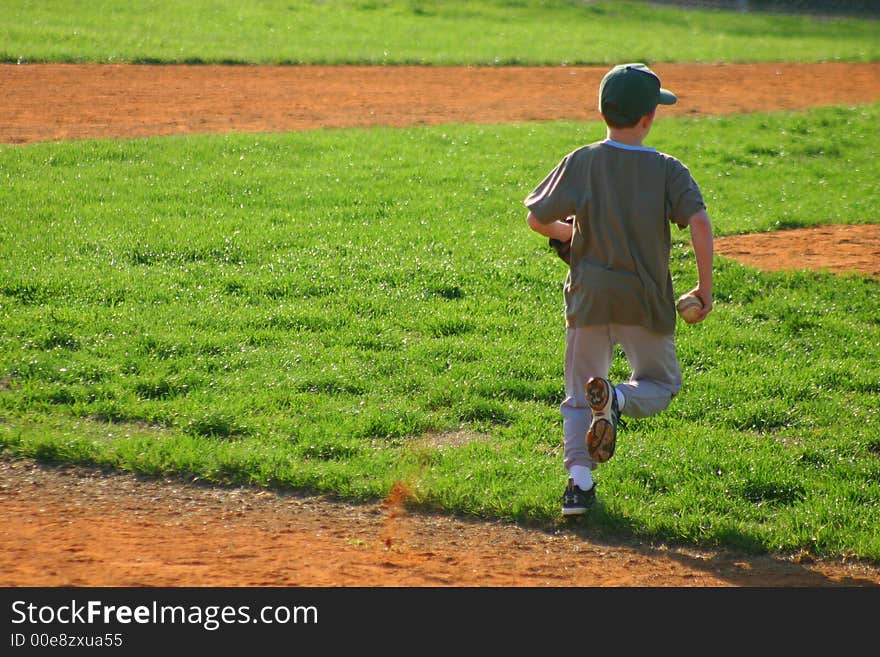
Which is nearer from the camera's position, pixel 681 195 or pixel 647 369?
pixel 681 195

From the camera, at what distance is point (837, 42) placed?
27.0m

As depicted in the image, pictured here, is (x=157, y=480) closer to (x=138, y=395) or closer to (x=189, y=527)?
(x=189, y=527)

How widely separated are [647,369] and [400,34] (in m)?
18.9

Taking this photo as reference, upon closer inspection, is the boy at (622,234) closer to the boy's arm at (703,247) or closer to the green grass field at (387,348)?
the boy's arm at (703,247)

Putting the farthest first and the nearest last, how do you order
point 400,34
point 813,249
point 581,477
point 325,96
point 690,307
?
point 400,34 < point 325,96 < point 813,249 < point 581,477 < point 690,307

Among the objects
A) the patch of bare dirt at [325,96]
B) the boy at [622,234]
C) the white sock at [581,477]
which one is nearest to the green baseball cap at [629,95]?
the boy at [622,234]

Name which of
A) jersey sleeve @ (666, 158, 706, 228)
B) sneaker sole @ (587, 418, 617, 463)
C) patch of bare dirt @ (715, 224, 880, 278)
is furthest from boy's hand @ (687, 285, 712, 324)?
patch of bare dirt @ (715, 224, 880, 278)

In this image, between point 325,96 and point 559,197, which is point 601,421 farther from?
point 325,96

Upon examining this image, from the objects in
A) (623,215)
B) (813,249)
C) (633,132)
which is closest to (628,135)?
(633,132)

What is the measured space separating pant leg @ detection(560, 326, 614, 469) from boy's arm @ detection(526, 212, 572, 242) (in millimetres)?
392

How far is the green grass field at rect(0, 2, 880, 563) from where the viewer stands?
5.30m

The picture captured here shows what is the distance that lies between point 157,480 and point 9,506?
674 mm

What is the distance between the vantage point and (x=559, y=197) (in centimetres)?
456

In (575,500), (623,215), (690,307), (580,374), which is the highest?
(623,215)
